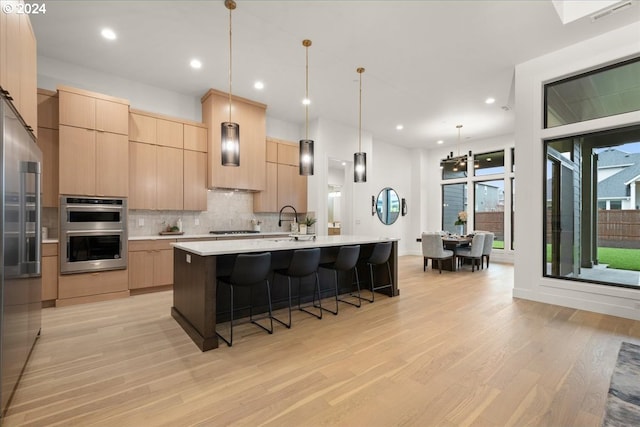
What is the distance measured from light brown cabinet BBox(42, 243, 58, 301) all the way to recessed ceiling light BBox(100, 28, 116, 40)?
283cm

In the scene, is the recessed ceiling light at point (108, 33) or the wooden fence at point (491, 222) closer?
the recessed ceiling light at point (108, 33)

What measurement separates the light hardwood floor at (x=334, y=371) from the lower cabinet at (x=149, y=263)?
778 mm

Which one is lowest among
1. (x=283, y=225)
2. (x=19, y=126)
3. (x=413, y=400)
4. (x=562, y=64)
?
(x=413, y=400)

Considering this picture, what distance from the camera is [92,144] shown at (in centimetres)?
425

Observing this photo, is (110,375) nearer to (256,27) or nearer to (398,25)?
(256,27)

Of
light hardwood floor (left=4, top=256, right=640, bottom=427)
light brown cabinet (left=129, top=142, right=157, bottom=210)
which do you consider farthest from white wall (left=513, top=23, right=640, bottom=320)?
light brown cabinet (left=129, top=142, right=157, bottom=210)

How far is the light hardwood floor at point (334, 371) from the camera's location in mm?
1854

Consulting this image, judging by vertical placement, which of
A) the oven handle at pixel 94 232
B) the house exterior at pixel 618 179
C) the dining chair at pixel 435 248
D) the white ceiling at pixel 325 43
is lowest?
the dining chair at pixel 435 248

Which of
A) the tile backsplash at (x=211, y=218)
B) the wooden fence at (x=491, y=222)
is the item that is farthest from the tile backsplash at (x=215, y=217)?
the wooden fence at (x=491, y=222)

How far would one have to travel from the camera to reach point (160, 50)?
4090 millimetres

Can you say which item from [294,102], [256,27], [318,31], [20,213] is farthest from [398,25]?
[20,213]

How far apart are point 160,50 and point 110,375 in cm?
402

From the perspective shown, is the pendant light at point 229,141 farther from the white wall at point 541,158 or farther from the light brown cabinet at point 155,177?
the white wall at point 541,158

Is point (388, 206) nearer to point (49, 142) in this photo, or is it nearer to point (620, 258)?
point (620, 258)
